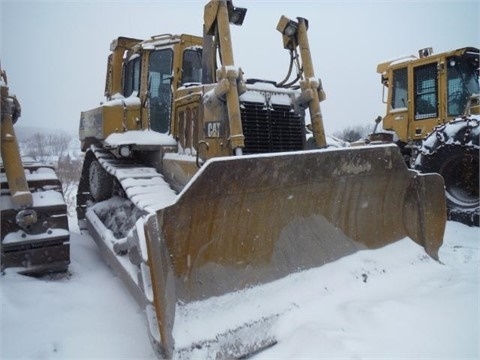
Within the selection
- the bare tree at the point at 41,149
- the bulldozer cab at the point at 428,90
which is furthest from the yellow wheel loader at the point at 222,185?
the bare tree at the point at 41,149

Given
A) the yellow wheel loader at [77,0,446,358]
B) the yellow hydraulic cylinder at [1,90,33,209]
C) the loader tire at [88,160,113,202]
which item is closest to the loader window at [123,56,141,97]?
the yellow wheel loader at [77,0,446,358]

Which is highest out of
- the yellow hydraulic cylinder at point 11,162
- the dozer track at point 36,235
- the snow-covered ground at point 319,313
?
the yellow hydraulic cylinder at point 11,162

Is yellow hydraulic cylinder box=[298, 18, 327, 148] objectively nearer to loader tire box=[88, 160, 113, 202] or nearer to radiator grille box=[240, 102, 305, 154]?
radiator grille box=[240, 102, 305, 154]

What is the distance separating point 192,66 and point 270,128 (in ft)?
5.09

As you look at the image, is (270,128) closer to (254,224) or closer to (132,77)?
(254,224)

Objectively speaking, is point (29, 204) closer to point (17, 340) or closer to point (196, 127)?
point (17, 340)

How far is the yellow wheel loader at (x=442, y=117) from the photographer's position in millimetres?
5824

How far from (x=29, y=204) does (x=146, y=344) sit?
1899 mm

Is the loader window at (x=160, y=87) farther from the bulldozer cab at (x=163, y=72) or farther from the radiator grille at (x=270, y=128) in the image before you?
the radiator grille at (x=270, y=128)

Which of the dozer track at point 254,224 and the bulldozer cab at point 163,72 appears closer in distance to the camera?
the dozer track at point 254,224

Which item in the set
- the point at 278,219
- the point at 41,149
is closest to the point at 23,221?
the point at 278,219

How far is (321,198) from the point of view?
352 centimetres

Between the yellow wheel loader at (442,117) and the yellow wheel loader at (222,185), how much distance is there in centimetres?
199

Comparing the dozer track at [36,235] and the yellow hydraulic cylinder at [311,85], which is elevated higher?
the yellow hydraulic cylinder at [311,85]
